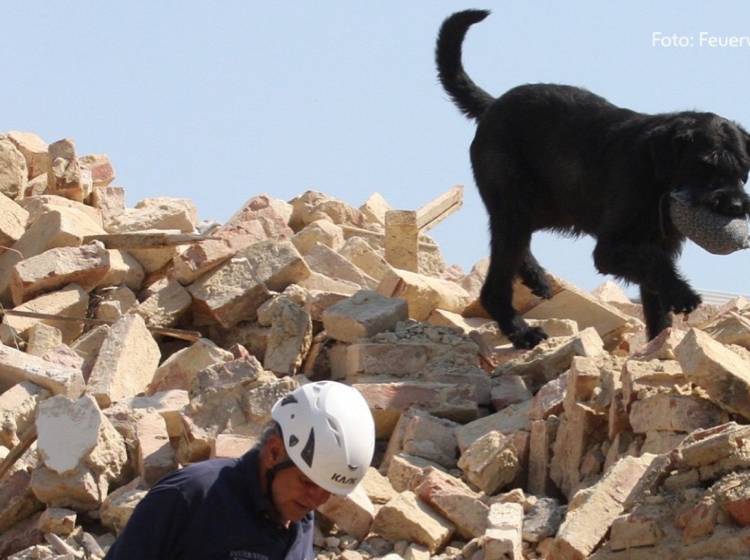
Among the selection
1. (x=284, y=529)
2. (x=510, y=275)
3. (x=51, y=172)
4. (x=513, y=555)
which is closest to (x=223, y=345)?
(x=510, y=275)

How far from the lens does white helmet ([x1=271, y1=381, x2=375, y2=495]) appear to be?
4.21 meters

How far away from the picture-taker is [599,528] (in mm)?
6676

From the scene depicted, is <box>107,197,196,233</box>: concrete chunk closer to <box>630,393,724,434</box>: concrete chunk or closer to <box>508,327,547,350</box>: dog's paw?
<box>508,327,547,350</box>: dog's paw

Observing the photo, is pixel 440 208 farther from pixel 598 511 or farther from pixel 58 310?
pixel 598 511

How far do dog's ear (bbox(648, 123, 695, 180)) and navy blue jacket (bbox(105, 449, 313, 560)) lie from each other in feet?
18.0

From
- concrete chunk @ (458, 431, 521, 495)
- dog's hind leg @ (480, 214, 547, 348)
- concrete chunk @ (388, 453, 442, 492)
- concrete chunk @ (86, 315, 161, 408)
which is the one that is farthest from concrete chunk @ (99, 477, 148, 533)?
dog's hind leg @ (480, 214, 547, 348)

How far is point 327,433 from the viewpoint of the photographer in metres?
4.23

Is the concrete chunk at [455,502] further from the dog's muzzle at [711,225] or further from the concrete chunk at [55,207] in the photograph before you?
the concrete chunk at [55,207]

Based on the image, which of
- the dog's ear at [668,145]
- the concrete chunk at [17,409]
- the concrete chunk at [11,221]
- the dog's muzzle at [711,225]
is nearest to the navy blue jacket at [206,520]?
the concrete chunk at [17,409]

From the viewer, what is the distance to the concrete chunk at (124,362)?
30.6 feet

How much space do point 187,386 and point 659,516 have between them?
368cm

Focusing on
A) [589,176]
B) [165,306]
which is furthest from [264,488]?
[165,306]

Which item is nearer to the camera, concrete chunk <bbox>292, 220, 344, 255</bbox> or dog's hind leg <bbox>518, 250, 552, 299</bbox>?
dog's hind leg <bbox>518, 250, 552, 299</bbox>

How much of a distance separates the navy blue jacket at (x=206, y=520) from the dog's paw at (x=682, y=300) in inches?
192
